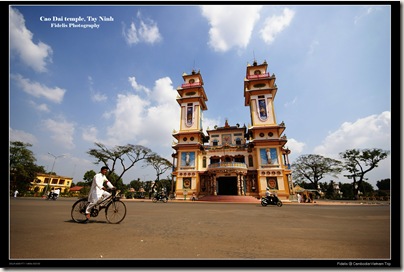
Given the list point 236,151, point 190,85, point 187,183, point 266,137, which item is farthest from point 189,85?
point 187,183

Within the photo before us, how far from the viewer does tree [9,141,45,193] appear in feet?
107

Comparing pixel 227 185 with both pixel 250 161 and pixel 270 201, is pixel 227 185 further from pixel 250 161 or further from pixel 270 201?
pixel 270 201

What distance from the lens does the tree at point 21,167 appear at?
32.6 m

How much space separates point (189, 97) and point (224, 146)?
10.9 metres

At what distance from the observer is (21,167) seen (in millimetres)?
32781

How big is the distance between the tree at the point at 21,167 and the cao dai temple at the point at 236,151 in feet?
91.7

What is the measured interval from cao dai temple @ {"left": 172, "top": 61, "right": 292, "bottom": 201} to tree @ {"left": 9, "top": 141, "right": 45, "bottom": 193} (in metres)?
28.0

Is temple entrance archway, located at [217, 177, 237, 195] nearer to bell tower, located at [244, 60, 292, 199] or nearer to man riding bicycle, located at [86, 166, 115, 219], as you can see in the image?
bell tower, located at [244, 60, 292, 199]

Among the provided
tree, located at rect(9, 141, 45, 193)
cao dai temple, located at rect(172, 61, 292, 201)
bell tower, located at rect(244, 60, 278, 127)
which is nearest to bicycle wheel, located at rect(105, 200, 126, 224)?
cao dai temple, located at rect(172, 61, 292, 201)

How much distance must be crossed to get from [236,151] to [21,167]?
1529 inches

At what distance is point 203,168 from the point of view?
95.5 ft

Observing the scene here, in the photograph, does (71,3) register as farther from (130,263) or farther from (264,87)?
(264,87)

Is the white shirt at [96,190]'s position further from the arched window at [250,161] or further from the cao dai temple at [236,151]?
the arched window at [250,161]
